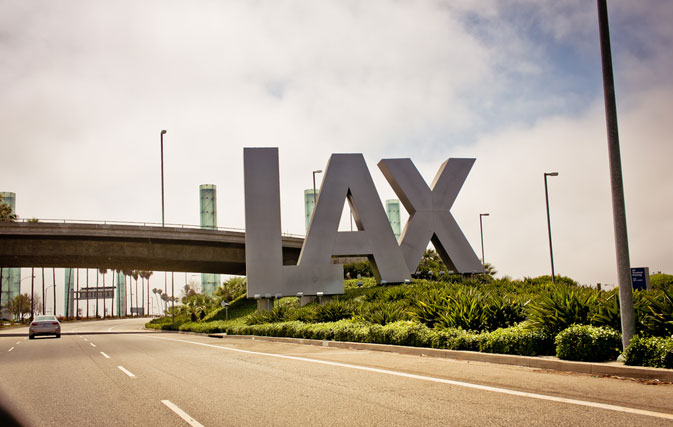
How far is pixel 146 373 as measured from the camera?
1269 cm

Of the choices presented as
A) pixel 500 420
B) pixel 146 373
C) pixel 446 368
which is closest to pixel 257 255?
pixel 146 373

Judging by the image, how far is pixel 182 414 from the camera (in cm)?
767

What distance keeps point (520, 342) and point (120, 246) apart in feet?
120

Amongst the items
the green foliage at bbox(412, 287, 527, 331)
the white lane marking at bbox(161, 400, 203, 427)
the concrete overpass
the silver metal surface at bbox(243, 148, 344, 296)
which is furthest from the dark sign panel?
the concrete overpass

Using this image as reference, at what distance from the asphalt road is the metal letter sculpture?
19.1m

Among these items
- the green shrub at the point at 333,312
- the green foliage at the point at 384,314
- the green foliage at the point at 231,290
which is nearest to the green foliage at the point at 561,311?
the green foliage at the point at 384,314

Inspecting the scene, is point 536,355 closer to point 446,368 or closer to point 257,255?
point 446,368

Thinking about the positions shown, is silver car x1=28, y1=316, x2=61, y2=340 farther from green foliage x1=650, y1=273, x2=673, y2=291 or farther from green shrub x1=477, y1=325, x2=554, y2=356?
green foliage x1=650, y1=273, x2=673, y2=291

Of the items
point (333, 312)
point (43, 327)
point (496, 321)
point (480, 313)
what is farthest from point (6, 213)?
point (496, 321)

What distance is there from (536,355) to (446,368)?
2.13m

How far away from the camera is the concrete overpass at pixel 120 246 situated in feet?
128

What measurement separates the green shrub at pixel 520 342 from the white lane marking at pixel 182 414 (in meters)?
7.54

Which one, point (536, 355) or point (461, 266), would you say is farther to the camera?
point (461, 266)

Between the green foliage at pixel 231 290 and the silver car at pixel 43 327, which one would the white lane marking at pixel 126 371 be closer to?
the silver car at pixel 43 327
